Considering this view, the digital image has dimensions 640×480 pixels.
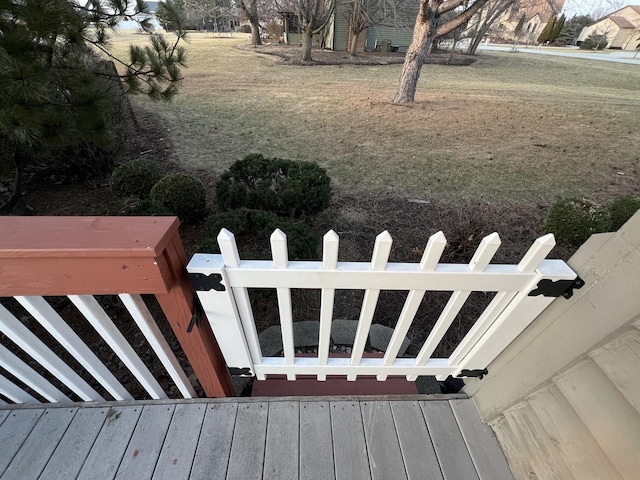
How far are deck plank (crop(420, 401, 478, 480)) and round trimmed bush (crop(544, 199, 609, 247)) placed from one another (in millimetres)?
2352

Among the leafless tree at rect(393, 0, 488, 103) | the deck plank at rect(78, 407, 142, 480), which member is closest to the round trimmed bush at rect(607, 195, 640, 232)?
the deck plank at rect(78, 407, 142, 480)

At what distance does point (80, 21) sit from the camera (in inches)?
71.2

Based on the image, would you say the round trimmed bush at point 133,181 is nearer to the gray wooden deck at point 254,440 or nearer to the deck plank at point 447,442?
the gray wooden deck at point 254,440

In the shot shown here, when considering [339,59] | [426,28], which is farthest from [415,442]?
[339,59]

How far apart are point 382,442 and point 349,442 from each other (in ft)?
0.47

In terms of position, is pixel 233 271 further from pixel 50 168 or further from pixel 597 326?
pixel 50 168

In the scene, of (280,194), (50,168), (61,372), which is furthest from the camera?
(50,168)

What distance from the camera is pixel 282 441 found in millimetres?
1289

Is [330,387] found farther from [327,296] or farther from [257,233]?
[257,233]

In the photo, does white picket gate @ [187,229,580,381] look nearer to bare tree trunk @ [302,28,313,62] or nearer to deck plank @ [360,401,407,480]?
deck plank @ [360,401,407,480]

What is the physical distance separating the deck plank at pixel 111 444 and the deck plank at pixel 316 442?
0.74 m

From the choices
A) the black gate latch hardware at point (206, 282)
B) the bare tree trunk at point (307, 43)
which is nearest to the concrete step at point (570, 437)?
the black gate latch hardware at point (206, 282)

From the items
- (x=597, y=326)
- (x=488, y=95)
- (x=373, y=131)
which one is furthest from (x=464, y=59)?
(x=597, y=326)

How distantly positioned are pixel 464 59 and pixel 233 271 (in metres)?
20.2
